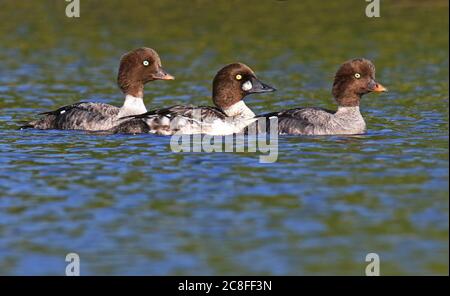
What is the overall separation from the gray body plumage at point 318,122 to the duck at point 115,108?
2573mm

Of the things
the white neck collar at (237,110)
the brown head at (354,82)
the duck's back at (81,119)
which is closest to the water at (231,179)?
the duck's back at (81,119)

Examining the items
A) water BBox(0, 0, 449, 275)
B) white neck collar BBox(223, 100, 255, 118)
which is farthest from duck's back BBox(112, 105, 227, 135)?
white neck collar BBox(223, 100, 255, 118)

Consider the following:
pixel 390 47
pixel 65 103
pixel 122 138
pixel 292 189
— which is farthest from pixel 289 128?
pixel 390 47

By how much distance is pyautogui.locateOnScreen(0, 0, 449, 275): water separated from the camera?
11.6 metres

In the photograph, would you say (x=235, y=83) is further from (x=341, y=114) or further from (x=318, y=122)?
(x=341, y=114)

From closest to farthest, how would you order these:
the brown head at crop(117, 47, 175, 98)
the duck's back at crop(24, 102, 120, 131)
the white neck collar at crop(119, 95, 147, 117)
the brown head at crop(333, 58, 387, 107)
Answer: the brown head at crop(333, 58, 387, 107)
the duck's back at crop(24, 102, 120, 131)
the white neck collar at crop(119, 95, 147, 117)
the brown head at crop(117, 47, 175, 98)

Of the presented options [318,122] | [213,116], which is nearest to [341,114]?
[318,122]

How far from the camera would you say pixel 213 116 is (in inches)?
750

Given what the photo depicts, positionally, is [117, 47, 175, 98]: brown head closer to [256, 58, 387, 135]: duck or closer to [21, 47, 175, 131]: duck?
[21, 47, 175, 131]: duck

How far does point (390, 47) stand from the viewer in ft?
97.6

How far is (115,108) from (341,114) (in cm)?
403

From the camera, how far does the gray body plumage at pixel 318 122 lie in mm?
19062

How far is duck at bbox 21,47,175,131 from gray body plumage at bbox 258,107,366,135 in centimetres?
257
